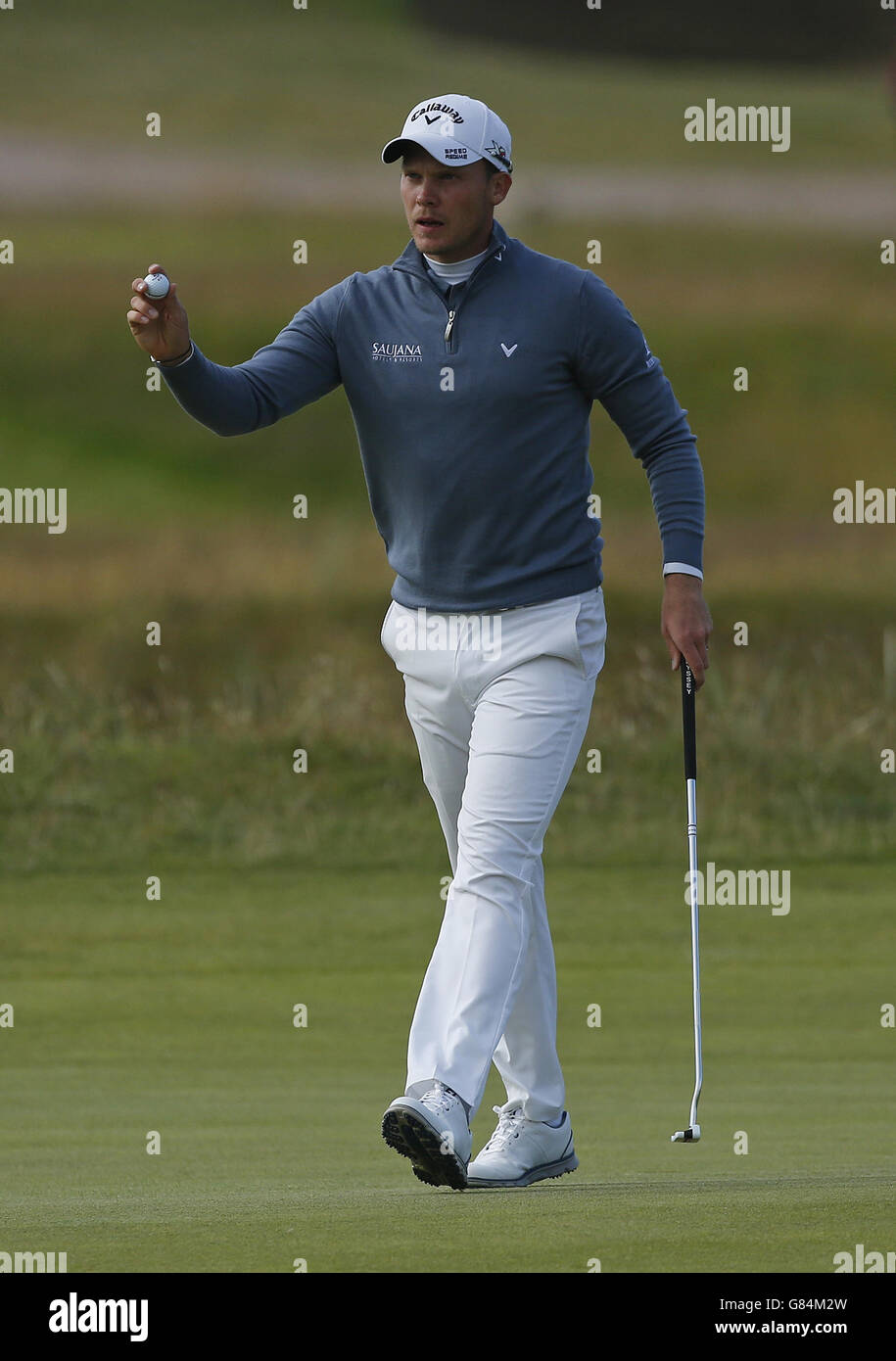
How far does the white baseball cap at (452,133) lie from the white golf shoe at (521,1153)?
1.99m

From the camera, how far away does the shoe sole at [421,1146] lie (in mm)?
4754

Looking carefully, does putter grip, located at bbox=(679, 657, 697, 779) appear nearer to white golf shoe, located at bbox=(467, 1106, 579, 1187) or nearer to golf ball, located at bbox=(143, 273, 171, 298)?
white golf shoe, located at bbox=(467, 1106, 579, 1187)

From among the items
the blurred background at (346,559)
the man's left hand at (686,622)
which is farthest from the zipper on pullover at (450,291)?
the blurred background at (346,559)

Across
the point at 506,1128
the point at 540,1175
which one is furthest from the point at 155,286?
the point at 540,1175

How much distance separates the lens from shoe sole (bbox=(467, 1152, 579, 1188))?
5266mm

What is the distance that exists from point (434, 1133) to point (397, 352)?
1609 millimetres

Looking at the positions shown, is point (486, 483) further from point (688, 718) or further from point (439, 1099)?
point (439, 1099)

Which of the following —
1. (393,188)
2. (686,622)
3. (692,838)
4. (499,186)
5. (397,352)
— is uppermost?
(393,188)

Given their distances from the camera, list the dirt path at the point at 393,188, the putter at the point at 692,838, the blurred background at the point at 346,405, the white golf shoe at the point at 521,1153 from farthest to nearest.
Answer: the dirt path at the point at 393,188
the blurred background at the point at 346,405
the putter at the point at 692,838
the white golf shoe at the point at 521,1153

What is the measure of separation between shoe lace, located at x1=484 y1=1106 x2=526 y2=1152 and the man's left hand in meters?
0.99

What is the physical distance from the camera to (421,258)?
5.46m

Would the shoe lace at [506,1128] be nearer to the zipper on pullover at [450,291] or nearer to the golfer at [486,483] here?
the golfer at [486,483]
